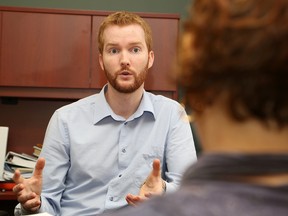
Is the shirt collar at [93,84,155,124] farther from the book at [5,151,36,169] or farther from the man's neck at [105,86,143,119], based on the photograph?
the book at [5,151,36,169]

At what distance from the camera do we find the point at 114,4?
308 cm

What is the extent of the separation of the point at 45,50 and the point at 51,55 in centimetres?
5

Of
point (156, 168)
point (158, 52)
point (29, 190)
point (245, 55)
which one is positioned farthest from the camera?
point (158, 52)

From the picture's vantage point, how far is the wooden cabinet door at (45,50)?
2568 millimetres

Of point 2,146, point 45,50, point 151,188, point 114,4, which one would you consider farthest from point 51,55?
point 151,188

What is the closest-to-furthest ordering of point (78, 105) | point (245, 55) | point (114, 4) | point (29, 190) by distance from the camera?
point (245, 55) < point (29, 190) < point (78, 105) < point (114, 4)

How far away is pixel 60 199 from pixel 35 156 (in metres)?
0.91

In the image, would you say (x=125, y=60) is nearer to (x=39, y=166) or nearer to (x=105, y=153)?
(x=105, y=153)

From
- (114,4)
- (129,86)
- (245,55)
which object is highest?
(114,4)

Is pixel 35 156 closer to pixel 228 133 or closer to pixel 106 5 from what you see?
pixel 106 5

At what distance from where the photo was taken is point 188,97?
628 millimetres

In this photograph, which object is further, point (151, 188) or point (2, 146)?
point (2, 146)

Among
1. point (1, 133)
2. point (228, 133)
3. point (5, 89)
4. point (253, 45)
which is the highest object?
point (253, 45)

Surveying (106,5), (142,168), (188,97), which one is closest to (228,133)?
(188,97)
